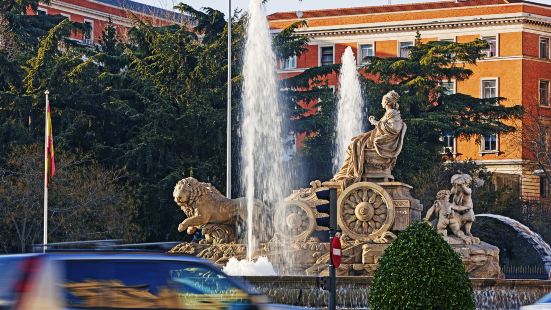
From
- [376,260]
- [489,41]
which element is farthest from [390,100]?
[489,41]

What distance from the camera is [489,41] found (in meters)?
84.8

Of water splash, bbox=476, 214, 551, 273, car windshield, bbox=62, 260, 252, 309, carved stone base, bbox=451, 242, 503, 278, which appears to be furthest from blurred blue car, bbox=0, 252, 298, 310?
water splash, bbox=476, 214, 551, 273

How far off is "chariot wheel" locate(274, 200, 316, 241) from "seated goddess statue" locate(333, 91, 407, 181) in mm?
1146

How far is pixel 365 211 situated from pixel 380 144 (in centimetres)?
152

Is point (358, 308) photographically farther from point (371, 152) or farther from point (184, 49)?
point (184, 49)

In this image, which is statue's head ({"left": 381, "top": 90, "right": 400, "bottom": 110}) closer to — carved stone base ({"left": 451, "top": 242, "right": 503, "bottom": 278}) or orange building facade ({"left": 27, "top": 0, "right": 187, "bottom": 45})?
carved stone base ({"left": 451, "top": 242, "right": 503, "bottom": 278})

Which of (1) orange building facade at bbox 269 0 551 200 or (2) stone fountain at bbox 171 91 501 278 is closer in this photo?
(2) stone fountain at bbox 171 91 501 278

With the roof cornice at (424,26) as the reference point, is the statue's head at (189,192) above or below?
below

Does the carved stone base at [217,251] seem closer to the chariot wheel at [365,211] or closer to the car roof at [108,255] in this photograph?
the chariot wheel at [365,211]

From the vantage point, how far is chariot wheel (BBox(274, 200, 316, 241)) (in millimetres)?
34000

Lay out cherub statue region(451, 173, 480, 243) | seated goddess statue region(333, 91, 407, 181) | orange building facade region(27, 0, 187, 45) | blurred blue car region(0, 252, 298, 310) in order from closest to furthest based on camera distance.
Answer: blurred blue car region(0, 252, 298, 310)
seated goddess statue region(333, 91, 407, 181)
cherub statue region(451, 173, 480, 243)
orange building facade region(27, 0, 187, 45)

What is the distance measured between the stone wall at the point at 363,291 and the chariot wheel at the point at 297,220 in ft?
15.6

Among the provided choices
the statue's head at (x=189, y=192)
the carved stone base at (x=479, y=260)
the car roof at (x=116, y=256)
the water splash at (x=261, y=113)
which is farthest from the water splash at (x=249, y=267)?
the car roof at (x=116, y=256)

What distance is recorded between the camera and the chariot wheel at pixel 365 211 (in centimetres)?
3316
